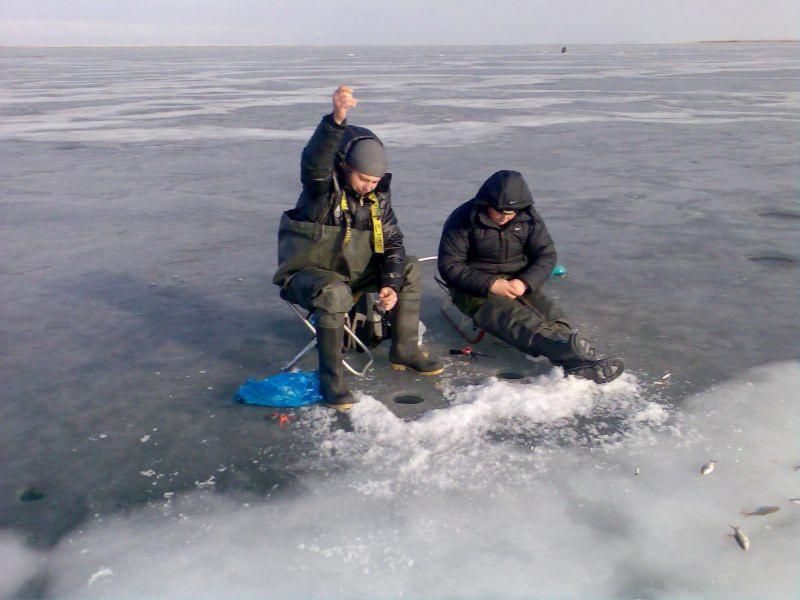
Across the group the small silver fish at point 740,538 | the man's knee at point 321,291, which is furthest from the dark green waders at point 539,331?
the small silver fish at point 740,538

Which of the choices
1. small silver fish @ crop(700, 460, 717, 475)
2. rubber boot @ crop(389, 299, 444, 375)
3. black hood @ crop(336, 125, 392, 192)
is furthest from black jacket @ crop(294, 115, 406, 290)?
small silver fish @ crop(700, 460, 717, 475)

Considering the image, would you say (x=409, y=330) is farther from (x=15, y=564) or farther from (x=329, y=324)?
(x=15, y=564)

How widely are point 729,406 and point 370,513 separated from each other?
2.01 m

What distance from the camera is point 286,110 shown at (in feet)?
60.9

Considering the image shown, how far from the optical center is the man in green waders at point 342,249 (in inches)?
152

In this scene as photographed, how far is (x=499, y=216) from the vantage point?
448 centimetres

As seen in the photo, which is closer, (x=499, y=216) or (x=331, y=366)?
(x=331, y=366)

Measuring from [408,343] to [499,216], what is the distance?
95 cm

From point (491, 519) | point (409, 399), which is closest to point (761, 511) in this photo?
point (491, 519)

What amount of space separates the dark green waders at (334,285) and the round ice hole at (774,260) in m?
3.42

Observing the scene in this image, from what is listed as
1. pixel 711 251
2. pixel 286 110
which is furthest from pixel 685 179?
pixel 286 110

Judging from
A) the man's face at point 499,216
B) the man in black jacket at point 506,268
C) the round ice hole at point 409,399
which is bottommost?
the round ice hole at point 409,399

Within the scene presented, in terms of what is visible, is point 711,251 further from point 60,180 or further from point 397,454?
point 60,180

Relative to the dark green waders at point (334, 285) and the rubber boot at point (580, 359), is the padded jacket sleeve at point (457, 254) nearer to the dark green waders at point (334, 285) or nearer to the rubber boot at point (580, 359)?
the dark green waders at point (334, 285)
